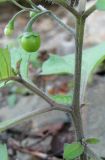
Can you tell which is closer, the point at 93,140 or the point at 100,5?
the point at 100,5

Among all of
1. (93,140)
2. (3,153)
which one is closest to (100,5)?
(93,140)

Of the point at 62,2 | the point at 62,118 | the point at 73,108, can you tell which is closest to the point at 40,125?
the point at 62,118

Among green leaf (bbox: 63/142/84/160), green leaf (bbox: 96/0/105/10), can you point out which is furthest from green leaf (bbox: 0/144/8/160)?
green leaf (bbox: 96/0/105/10)

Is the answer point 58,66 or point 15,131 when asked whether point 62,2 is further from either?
point 15,131

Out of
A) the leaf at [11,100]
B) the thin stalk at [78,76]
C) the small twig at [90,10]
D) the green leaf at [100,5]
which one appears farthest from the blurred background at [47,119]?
the green leaf at [100,5]

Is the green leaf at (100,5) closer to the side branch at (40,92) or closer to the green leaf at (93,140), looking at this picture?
the side branch at (40,92)

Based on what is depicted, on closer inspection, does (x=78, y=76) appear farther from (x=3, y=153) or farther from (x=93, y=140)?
(x=3, y=153)
